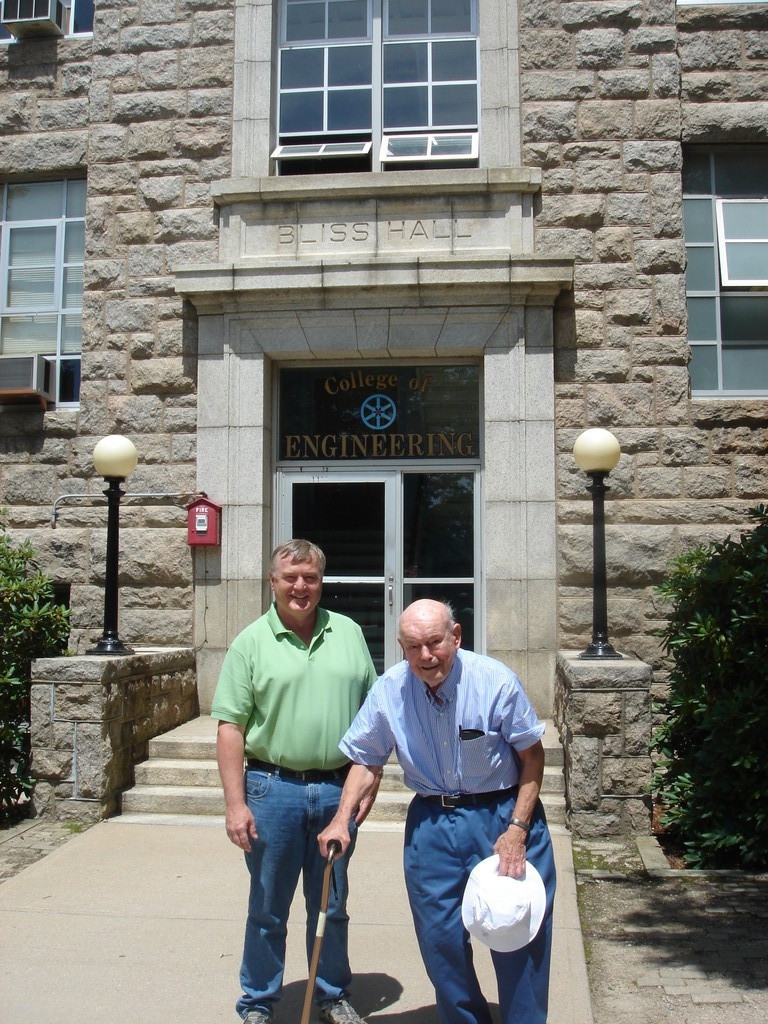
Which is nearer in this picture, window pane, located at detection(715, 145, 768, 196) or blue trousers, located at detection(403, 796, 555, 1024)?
blue trousers, located at detection(403, 796, 555, 1024)

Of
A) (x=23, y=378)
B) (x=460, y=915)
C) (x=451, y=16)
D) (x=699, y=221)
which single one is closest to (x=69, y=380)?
(x=23, y=378)

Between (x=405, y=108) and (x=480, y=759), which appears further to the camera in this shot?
(x=405, y=108)

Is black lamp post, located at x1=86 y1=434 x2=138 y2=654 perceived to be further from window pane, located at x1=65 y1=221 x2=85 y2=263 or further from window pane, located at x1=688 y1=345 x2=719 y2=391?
window pane, located at x1=688 y1=345 x2=719 y2=391

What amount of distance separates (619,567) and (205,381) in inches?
154

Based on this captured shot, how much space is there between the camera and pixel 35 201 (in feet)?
31.7

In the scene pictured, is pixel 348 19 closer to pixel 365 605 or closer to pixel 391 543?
pixel 391 543

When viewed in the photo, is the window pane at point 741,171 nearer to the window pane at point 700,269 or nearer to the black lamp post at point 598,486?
the window pane at point 700,269

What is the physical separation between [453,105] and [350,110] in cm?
95

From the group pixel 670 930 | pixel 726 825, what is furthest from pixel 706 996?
pixel 726 825

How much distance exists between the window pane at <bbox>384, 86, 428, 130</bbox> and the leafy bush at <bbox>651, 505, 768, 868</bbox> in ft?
16.4

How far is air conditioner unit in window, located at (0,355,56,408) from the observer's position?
8.98 metres

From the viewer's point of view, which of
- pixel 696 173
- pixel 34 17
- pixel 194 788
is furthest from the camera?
pixel 34 17

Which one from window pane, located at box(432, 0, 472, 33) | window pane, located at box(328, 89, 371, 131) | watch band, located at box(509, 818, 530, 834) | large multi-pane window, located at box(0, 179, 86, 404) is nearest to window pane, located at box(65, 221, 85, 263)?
large multi-pane window, located at box(0, 179, 86, 404)

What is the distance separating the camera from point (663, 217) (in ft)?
28.2
